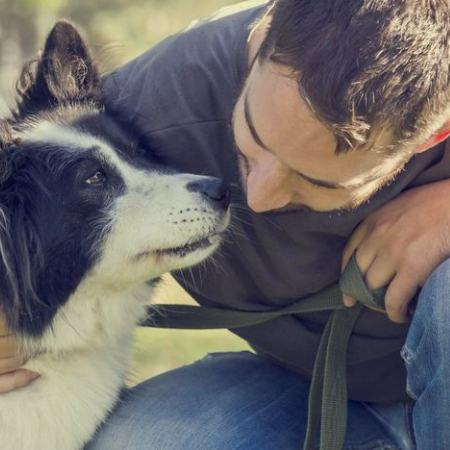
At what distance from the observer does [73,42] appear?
2531 mm

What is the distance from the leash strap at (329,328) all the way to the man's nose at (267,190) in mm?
273

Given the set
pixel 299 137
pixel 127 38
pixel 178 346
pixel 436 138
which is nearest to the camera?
pixel 299 137

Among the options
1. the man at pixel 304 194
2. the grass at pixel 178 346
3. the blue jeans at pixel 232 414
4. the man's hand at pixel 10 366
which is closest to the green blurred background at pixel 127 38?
the grass at pixel 178 346

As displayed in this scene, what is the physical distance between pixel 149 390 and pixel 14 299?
0.59m

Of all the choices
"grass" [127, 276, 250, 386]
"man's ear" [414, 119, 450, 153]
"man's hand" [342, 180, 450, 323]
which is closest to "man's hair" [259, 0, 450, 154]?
"man's ear" [414, 119, 450, 153]

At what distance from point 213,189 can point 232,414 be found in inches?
25.3

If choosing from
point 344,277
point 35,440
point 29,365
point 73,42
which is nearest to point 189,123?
point 73,42

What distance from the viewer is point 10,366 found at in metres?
2.31

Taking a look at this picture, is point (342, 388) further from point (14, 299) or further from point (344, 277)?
point (14, 299)

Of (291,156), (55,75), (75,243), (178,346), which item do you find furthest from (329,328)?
(178,346)

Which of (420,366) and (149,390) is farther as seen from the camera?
(149,390)

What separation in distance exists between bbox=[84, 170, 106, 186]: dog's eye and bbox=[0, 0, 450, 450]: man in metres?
0.23

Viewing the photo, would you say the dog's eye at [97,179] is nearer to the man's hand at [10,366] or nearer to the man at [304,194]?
the man at [304,194]

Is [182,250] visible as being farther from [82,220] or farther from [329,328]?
[329,328]
